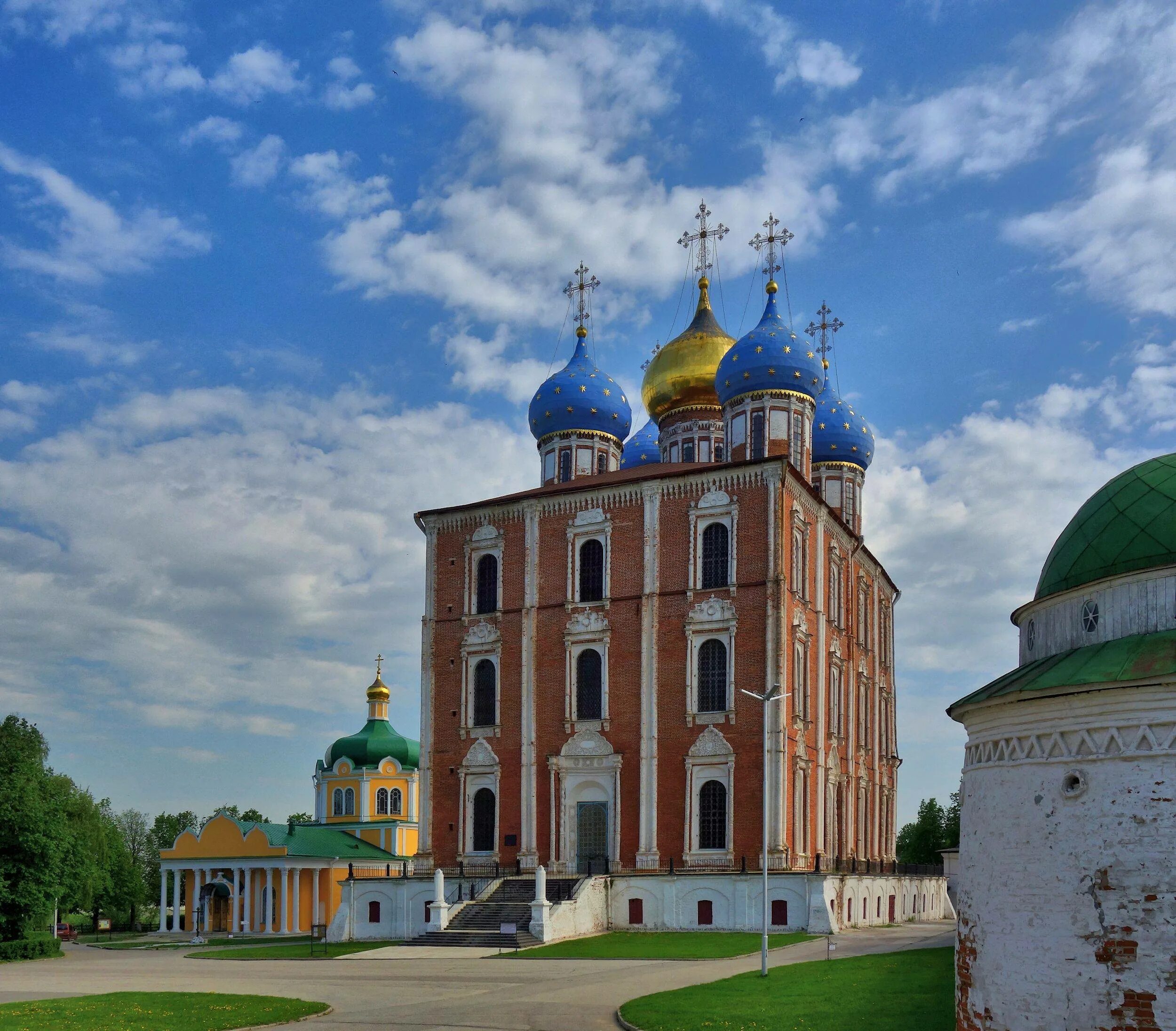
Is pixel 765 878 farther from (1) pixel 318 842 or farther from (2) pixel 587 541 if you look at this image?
(1) pixel 318 842

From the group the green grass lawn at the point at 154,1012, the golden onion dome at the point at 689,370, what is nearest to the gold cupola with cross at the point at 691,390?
the golden onion dome at the point at 689,370

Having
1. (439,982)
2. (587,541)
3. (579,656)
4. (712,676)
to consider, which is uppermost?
(587,541)

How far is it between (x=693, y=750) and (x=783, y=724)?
286 cm

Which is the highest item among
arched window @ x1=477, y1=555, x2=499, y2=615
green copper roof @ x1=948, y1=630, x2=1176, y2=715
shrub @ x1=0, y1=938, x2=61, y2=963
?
arched window @ x1=477, y1=555, x2=499, y2=615

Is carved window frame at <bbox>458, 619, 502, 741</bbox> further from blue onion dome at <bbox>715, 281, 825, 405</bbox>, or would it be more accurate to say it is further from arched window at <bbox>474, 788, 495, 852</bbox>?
blue onion dome at <bbox>715, 281, 825, 405</bbox>

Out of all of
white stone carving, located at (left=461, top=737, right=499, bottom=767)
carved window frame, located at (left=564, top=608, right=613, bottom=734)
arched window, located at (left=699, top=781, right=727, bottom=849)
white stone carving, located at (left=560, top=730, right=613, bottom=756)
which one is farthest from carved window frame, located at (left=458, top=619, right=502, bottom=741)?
arched window, located at (left=699, top=781, right=727, bottom=849)

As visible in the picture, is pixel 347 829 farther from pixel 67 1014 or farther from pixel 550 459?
pixel 67 1014

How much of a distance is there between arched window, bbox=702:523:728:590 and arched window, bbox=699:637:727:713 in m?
1.78

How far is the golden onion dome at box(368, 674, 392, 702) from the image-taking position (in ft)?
209

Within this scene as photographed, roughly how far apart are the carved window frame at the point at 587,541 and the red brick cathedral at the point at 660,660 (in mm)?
67

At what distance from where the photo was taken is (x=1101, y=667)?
Result: 41.3 feet

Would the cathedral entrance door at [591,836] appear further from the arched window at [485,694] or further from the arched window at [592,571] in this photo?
the arched window at [592,571]

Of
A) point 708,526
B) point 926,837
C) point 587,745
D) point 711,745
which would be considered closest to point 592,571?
point 708,526

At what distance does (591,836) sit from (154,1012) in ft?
64.2
